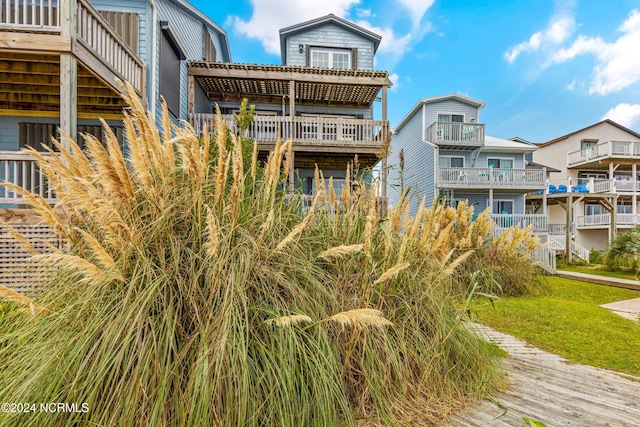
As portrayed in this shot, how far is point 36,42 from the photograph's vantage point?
4.65 m

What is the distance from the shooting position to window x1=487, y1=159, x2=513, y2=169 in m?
18.2

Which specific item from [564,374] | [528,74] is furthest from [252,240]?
[528,74]

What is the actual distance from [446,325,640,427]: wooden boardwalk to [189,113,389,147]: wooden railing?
325 inches

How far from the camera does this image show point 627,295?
23.0 feet

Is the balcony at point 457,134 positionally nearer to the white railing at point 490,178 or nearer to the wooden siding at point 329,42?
the white railing at point 490,178

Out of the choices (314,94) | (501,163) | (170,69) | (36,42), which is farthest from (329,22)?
(501,163)

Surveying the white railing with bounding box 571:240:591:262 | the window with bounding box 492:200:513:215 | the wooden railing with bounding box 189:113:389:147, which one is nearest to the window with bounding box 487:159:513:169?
the window with bounding box 492:200:513:215

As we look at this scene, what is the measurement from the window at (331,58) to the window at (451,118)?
7659 millimetres

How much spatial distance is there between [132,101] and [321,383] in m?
1.84

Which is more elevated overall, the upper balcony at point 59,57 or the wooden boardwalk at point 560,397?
the upper balcony at point 59,57

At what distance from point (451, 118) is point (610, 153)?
11153 millimetres

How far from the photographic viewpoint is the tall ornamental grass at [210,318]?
4.37 feet

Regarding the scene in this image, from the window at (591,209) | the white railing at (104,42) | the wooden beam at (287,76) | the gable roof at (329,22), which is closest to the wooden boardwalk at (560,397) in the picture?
the white railing at (104,42)

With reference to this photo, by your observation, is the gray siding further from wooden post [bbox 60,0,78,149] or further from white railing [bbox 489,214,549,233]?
wooden post [bbox 60,0,78,149]
